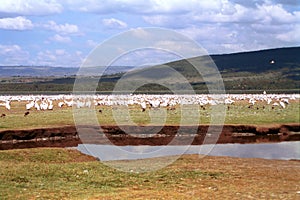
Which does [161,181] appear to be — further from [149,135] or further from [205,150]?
[149,135]

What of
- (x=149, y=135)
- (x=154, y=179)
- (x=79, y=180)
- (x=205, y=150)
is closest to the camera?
(x=79, y=180)

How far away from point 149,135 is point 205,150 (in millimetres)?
7413

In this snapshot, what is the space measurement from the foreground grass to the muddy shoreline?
34.6 ft

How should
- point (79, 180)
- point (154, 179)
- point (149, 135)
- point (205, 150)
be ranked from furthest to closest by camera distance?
point (149, 135) → point (205, 150) → point (154, 179) → point (79, 180)

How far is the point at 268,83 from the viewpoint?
158875 millimetres

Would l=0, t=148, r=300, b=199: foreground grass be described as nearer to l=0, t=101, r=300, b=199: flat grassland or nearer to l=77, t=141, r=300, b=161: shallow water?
l=0, t=101, r=300, b=199: flat grassland

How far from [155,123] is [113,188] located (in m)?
23.2

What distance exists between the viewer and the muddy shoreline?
113 feet

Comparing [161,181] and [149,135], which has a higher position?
[149,135]

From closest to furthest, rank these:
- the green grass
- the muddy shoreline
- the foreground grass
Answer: the foreground grass
the green grass
the muddy shoreline

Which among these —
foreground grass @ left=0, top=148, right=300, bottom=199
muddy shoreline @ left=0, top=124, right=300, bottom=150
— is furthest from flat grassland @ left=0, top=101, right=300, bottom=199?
muddy shoreline @ left=0, top=124, right=300, bottom=150

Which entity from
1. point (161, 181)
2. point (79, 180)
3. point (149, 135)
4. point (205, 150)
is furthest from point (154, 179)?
point (149, 135)

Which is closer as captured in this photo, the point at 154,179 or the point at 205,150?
the point at 154,179

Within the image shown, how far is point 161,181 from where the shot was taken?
1862 centimetres
